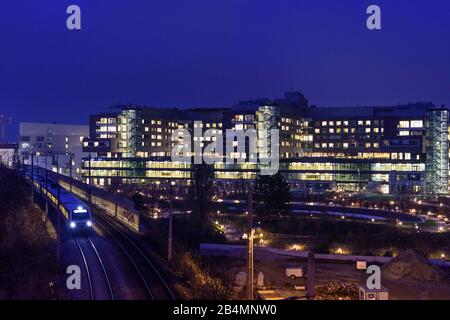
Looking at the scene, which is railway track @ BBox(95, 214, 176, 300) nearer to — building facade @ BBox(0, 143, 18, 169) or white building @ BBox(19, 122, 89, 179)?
white building @ BBox(19, 122, 89, 179)

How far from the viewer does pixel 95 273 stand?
14.1 metres

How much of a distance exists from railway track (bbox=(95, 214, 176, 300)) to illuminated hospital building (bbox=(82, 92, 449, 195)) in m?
33.2

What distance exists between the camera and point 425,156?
5656cm

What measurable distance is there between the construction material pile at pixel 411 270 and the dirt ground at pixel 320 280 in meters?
0.25

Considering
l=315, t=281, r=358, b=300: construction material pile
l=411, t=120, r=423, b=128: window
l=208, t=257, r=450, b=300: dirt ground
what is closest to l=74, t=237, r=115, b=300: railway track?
l=208, t=257, r=450, b=300: dirt ground

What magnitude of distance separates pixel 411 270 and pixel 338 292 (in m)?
3.66

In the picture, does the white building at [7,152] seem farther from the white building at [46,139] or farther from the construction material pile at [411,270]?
the construction material pile at [411,270]

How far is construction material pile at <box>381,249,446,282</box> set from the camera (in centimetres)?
1623

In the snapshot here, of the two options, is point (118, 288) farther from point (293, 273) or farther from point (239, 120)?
point (239, 120)

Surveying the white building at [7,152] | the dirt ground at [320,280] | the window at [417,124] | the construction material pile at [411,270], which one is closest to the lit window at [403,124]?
the window at [417,124]

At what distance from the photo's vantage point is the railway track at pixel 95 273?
40.4 feet

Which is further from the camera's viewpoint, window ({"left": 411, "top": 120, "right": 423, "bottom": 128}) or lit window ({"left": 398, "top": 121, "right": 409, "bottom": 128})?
lit window ({"left": 398, "top": 121, "right": 409, "bottom": 128})

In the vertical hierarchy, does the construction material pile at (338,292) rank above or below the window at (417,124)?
below
